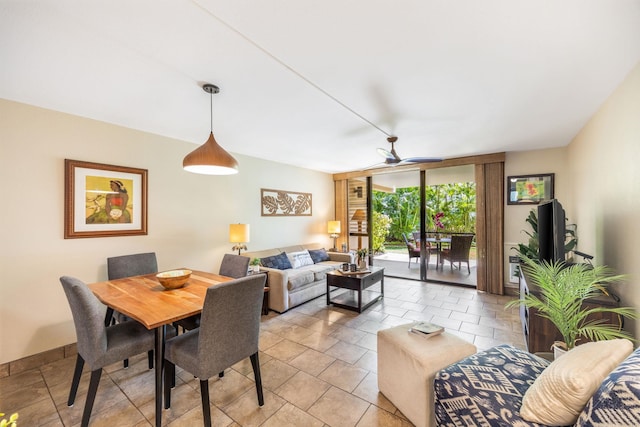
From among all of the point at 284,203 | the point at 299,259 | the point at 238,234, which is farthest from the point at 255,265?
the point at 284,203

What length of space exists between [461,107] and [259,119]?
7.01 feet

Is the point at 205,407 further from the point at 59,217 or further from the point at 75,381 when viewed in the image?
the point at 59,217

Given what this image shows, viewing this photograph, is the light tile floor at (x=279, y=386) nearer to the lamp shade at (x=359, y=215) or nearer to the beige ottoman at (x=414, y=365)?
the beige ottoman at (x=414, y=365)

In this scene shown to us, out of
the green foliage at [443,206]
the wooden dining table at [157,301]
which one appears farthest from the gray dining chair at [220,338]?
the green foliage at [443,206]

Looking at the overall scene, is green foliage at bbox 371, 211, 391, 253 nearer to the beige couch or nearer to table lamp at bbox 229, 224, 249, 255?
the beige couch

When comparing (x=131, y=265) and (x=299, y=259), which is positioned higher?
(x=131, y=265)

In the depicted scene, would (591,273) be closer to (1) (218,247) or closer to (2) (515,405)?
(2) (515,405)

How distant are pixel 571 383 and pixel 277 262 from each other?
3692 millimetres

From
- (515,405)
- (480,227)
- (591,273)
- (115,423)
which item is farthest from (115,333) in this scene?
(480,227)

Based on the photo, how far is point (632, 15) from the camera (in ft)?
4.76

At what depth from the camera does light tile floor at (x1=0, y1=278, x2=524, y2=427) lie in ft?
5.98

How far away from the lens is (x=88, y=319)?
169 centimetres

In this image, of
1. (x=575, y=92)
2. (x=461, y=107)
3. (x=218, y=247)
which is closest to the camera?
(x=575, y=92)

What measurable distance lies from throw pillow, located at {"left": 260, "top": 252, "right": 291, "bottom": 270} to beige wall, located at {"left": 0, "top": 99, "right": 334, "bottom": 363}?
2.30 feet
